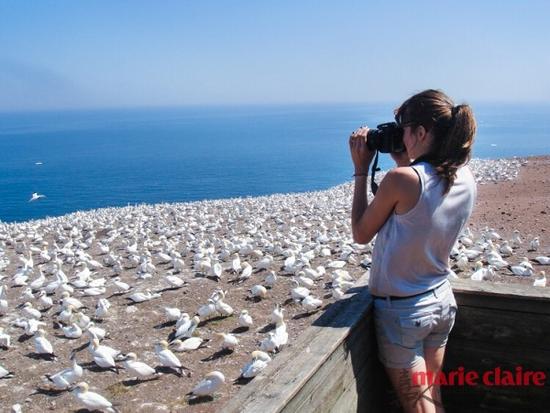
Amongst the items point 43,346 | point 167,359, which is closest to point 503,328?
point 167,359

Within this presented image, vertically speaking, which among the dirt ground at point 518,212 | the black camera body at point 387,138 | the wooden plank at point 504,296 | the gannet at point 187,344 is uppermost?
the black camera body at point 387,138

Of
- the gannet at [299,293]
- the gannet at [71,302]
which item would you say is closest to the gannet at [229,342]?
the gannet at [299,293]

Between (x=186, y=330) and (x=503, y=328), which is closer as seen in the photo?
(x=503, y=328)

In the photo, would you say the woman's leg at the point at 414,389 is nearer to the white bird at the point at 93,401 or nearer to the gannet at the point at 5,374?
the white bird at the point at 93,401

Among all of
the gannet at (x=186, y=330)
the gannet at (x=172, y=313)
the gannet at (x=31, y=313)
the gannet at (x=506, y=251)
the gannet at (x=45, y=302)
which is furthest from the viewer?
the gannet at (x=506, y=251)

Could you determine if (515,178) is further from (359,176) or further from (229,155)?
(229,155)


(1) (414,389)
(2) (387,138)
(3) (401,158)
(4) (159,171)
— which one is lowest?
(4) (159,171)

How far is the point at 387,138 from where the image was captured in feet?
9.71

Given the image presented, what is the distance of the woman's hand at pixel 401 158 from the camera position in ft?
10.0

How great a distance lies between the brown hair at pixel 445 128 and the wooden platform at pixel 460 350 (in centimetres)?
92

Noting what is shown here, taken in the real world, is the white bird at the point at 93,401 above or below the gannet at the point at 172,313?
above

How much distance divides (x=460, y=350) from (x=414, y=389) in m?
0.84

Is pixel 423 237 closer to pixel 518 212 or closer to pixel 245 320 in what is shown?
pixel 245 320

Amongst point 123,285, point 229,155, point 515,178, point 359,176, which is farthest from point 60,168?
point 359,176
